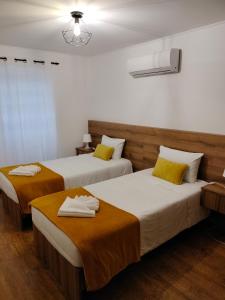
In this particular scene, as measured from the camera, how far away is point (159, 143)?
3.38m

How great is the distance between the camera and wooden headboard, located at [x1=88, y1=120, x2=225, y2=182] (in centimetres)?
273

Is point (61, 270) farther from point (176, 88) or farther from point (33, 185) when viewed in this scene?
point (176, 88)

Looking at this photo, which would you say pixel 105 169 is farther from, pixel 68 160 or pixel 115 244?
pixel 115 244

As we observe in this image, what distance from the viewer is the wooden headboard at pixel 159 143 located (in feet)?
8.96

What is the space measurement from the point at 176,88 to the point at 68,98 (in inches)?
92.5

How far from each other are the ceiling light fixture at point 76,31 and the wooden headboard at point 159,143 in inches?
60.2

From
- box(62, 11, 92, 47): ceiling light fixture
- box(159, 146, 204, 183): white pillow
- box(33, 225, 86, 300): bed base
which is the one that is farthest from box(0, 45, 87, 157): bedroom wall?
box(33, 225, 86, 300): bed base

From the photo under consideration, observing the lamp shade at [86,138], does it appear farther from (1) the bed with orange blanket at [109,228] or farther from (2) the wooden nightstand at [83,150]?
(1) the bed with orange blanket at [109,228]

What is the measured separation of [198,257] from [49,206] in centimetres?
164

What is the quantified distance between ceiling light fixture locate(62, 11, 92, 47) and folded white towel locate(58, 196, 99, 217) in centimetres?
175

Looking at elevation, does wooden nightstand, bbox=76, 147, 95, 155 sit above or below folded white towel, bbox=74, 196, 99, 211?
above

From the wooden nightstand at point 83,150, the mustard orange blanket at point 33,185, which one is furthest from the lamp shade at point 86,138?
the mustard orange blanket at point 33,185

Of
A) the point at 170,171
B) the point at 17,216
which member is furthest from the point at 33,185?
the point at 170,171

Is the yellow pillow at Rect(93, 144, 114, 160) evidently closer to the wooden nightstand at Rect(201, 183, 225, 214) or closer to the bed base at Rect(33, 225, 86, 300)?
the wooden nightstand at Rect(201, 183, 225, 214)
